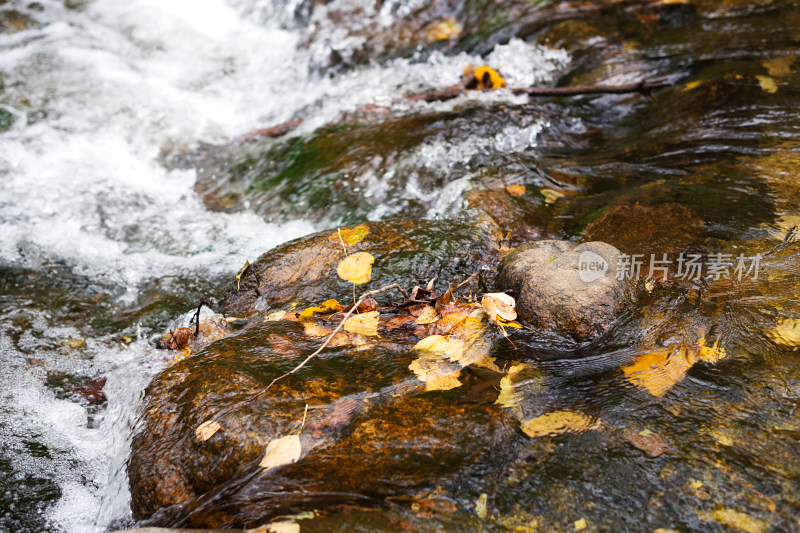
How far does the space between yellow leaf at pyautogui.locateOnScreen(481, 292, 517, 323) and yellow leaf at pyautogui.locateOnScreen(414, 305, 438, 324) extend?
0.24 m

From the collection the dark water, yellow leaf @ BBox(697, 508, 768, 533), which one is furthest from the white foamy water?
yellow leaf @ BBox(697, 508, 768, 533)

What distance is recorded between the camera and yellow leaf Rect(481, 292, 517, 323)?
2418 mm

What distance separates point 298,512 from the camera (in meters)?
1.64

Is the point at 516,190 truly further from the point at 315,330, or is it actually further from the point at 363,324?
the point at 315,330

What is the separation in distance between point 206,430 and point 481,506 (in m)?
0.99

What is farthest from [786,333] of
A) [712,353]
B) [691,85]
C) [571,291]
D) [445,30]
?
[445,30]

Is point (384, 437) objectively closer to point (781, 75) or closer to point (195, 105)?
point (781, 75)

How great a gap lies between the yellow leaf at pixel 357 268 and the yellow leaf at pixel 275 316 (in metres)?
0.38

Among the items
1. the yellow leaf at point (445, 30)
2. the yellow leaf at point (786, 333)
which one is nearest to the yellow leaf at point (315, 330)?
the yellow leaf at point (786, 333)

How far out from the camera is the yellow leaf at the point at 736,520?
1511mm

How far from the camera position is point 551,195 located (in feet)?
11.9

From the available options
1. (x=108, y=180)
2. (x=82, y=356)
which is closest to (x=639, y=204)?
(x=82, y=356)

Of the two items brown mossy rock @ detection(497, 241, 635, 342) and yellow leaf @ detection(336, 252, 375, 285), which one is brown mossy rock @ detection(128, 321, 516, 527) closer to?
brown mossy rock @ detection(497, 241, 635, 342)

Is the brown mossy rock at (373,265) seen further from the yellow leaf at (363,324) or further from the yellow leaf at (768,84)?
the yellow leaf at (768,84)
